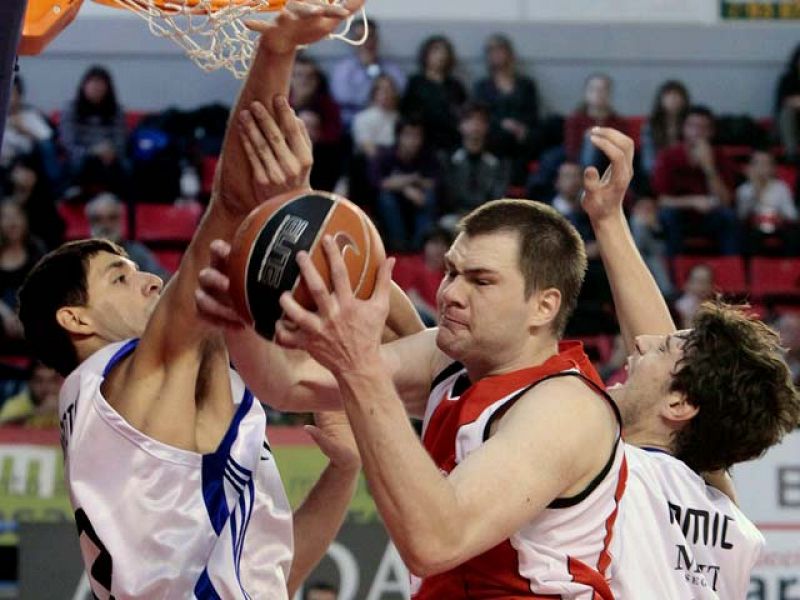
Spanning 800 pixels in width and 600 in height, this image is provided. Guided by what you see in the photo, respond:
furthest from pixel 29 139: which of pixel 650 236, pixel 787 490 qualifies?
pixel 787 490

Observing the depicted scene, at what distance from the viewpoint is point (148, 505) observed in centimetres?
340

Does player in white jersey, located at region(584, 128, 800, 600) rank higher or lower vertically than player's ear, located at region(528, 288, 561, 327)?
lower

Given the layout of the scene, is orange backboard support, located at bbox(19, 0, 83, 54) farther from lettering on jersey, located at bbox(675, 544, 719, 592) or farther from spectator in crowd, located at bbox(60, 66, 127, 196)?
spectator in crowd, located at bbox(60, 66, 127, 196)

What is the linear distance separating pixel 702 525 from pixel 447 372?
855 mm

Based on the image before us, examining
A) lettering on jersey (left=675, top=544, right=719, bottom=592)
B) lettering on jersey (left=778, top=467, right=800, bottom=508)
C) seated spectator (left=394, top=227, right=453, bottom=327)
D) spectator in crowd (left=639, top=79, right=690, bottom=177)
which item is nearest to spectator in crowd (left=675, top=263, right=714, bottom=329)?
spectator in crowd (left=639, top=79, right=690, bottom=177)

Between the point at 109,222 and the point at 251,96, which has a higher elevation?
the point at 251,96

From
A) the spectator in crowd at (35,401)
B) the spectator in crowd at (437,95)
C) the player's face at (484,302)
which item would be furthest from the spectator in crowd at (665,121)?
the player's face at (484,302)

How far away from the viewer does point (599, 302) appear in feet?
31.3

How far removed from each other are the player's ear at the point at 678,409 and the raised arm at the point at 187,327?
1.23 metres

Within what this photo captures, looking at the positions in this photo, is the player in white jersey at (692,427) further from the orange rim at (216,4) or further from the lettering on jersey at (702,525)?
the orange rim at (216,4)

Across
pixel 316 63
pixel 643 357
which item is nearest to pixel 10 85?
pixel 643 357

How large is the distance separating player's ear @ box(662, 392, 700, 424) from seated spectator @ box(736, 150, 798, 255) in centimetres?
678

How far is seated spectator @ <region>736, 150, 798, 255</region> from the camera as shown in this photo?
10.4 m

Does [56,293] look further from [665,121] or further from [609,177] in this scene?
[665,121]
